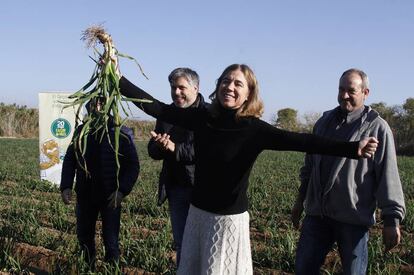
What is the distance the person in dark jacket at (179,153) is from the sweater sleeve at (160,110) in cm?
62

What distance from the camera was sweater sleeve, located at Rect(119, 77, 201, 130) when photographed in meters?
2.71

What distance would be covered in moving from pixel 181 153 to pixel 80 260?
49.9 inches

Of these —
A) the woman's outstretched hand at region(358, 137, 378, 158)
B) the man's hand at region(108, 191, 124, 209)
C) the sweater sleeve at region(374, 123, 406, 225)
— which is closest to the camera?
the woman's outstretched hand at region(358, 137, 378, 158)

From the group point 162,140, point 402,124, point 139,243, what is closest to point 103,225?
point 139,243

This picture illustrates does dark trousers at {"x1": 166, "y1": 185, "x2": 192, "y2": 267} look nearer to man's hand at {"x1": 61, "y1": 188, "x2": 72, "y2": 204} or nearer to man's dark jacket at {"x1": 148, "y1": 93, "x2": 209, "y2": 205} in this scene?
man's dark jacket at {"x1": 148, "y1": 93, "x2": 209, "y2": 205}

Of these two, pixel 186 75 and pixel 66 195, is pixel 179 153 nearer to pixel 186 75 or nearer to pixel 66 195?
pixel 186 75

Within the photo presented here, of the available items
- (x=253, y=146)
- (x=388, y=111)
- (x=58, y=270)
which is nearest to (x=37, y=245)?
(x=58, y=270)

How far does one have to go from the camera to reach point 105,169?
3.97m

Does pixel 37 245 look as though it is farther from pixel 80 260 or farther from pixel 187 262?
pixel 187 262

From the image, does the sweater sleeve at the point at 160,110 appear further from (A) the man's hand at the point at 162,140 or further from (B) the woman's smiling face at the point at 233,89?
(A) the man's hand at the point at 162,140

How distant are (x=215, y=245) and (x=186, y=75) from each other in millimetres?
1435

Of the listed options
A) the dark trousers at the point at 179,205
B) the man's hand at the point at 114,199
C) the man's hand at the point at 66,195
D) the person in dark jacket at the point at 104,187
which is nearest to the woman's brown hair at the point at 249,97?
the dark trousers at the point at 179,205

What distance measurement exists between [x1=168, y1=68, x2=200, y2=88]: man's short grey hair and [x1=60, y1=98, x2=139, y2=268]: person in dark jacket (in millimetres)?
602

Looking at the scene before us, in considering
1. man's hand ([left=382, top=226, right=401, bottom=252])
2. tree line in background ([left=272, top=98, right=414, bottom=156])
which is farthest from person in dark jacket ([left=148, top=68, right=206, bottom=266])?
tree line in background ([left=272, top=98, right=414, bottom=156])
